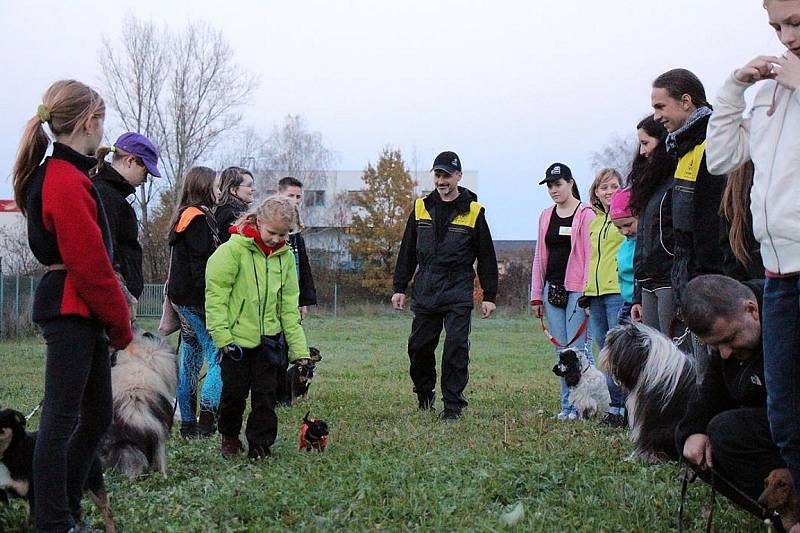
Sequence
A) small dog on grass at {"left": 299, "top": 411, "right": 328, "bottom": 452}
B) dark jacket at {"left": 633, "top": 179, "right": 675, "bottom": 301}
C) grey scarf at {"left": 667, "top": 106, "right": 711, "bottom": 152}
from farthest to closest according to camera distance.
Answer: small dog on grass at {"left": 299, "top": 411, "right": 328, "bottom": 452}
dark jacket at {"left": 633, "top": 179, "right": 675, "bottom": 301}
grey scarf at {"left": 667, "top": 106, "right": 711, "bottom": 152}

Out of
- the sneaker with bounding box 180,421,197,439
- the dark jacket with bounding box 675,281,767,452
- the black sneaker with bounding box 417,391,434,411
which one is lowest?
the sneaker with bounding box 180,421,197,439

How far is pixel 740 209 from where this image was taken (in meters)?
3.94

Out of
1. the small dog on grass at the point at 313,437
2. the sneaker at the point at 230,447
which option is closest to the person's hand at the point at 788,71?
the small dog on grass at the point at 313,437

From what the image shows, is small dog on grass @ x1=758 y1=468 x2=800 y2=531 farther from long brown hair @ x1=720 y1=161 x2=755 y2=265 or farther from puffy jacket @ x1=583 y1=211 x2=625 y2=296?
puffy jacket @ x1=583 y1=211 x2=625 y2=296

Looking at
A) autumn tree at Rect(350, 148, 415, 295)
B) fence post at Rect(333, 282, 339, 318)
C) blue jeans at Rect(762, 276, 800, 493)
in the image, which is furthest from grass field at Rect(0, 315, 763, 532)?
autumn tree at Rect(350, 148, 415, 295)

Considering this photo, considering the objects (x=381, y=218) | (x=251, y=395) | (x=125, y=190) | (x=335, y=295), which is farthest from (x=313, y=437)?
(x=381, y=218)

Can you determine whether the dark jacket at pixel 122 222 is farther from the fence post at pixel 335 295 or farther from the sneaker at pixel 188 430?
the fence post at pixel 335 295

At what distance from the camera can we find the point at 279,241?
6.01m

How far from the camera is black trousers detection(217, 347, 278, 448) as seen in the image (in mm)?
5902

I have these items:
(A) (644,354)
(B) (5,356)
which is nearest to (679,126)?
(A) (644,354)

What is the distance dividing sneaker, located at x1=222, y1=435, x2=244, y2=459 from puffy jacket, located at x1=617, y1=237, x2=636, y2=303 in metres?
3.23

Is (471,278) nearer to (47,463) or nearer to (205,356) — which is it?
(205,356)

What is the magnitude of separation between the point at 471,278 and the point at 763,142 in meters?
5.03

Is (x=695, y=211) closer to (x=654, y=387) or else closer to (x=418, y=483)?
(x=654, y=387)
